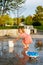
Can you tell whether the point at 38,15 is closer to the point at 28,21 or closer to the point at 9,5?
the point at 28,21

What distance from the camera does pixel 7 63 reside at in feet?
29.6

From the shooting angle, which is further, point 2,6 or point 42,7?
point 42,7

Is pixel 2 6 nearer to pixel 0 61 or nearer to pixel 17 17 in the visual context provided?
pixel 17 17

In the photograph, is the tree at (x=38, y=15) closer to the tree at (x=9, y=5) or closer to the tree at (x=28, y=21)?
the tree at (x=28, y=21)

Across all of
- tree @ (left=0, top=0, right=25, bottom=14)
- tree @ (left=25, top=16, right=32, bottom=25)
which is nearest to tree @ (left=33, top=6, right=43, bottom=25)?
tree @ (left=25, top=16, right=32, bottom=25)

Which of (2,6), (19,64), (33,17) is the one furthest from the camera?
(33,17)

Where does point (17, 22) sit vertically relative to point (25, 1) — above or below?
below

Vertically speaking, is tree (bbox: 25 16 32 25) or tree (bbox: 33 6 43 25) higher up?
tree (bbox: 33 6 43 25)

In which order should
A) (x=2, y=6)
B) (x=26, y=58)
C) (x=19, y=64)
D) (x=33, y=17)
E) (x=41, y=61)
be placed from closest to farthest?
(x=19, y=64)
(x=41, y=61)
(x=26, y=58)
(x=2, y=6)
(x=33, y=17)

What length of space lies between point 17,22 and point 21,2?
382 cm

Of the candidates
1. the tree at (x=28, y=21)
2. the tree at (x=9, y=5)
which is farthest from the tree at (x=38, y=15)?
the tree at (x=9, y=5)

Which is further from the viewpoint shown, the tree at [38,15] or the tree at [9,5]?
the tree at [38,15]

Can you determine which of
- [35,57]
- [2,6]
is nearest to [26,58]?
[35,57]

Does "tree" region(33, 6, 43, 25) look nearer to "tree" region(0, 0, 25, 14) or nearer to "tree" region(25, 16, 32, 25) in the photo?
"tree" region(25, 16, 32, 25)
